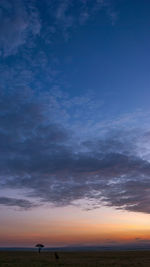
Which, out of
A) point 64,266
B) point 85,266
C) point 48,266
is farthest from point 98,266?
point 48,266

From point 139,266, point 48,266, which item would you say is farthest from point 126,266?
point 48,266

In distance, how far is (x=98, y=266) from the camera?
133 feet

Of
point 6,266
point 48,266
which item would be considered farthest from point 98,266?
point 6,266

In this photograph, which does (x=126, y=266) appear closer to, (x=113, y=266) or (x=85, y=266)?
(x=113, y=266)

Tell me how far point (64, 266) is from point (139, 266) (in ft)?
38.1

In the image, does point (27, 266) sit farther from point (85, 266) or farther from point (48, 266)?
point (85, 266)

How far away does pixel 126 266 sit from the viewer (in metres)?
41.0

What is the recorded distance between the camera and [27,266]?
40000 mm

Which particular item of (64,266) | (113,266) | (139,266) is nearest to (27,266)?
(64,266)

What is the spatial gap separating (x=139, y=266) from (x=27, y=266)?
679 inches

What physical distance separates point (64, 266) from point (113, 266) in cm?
761

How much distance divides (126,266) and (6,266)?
60.6ft

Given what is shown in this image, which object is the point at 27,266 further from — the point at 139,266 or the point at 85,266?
the point at 139,266

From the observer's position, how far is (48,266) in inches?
1540
